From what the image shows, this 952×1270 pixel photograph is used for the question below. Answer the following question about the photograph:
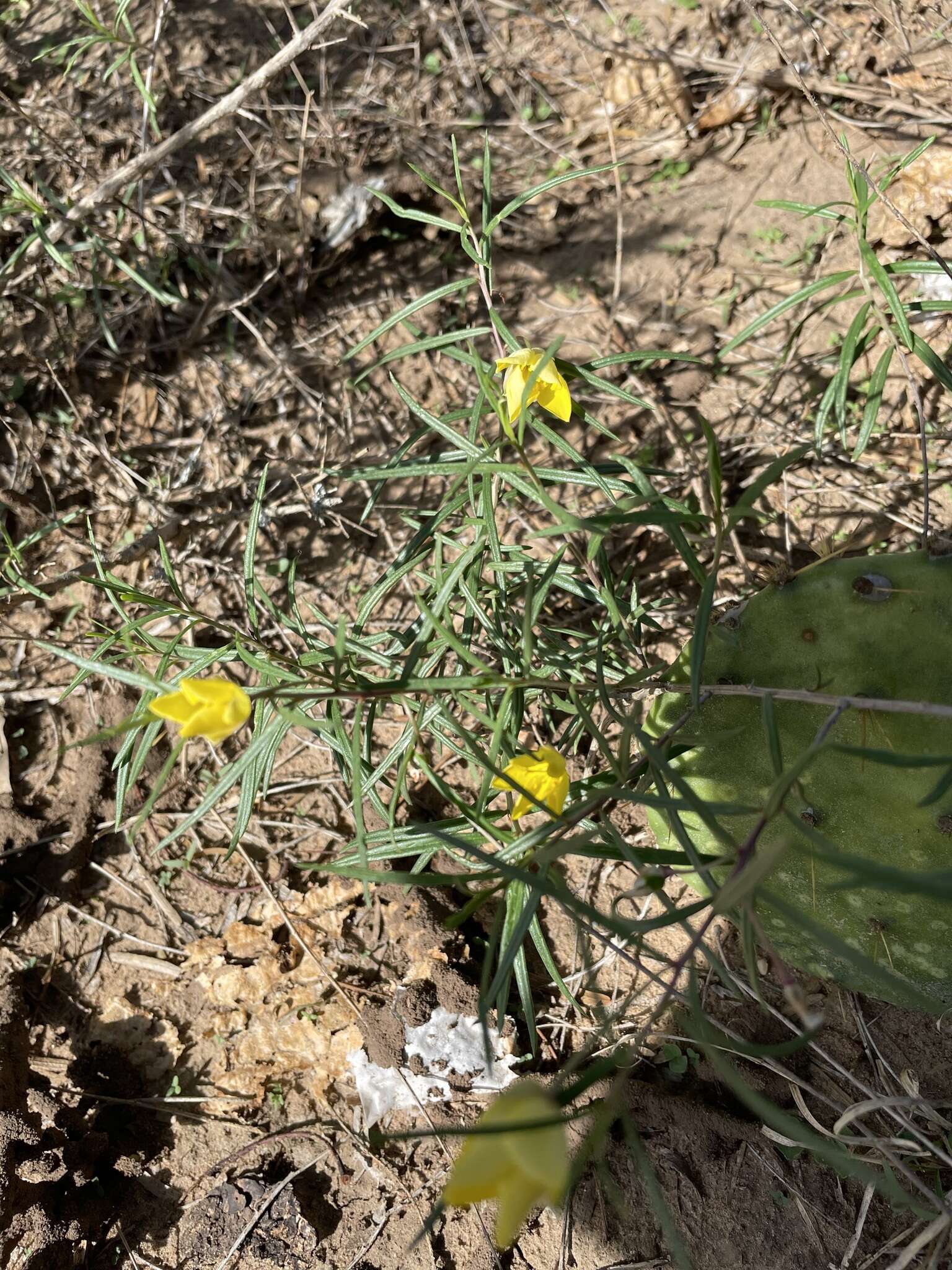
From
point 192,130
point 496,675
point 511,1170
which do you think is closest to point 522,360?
point 496,675

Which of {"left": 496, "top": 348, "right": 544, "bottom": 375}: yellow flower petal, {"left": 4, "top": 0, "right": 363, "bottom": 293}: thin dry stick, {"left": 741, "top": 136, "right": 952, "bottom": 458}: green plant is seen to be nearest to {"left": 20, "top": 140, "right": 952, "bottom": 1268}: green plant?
{"left": 496, "top": 348, "right": 544, "bottom": 375}: yellow flower petal

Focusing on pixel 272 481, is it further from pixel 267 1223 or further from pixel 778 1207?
pixel 778 1207

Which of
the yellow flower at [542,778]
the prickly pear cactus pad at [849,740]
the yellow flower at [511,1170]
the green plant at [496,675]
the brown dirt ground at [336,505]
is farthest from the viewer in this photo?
Answer: the brown dirt ground at [336,505]

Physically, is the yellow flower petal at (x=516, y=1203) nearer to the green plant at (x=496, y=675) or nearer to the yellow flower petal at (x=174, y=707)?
the green plant at (x=496, y=675)

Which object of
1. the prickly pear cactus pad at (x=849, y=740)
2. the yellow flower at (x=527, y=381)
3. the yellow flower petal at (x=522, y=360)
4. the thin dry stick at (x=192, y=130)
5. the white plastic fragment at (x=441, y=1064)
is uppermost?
the thin dry stick at (x=192, y=130)

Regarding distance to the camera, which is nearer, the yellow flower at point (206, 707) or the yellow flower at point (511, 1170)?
the yellow flower at point (511, 1170)

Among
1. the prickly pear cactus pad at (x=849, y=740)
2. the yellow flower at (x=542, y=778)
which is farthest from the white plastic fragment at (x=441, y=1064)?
the yellow flower at (x=542, y=778)

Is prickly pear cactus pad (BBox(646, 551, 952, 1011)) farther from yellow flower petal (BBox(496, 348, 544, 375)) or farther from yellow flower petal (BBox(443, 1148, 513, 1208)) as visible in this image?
yellow flower petal (BBox(443, 1148, 513, 1208))
